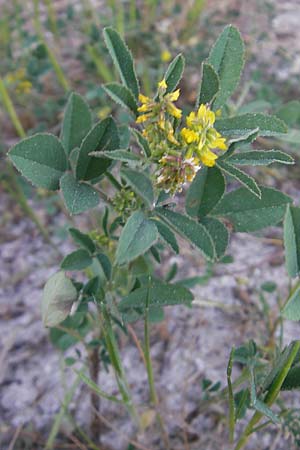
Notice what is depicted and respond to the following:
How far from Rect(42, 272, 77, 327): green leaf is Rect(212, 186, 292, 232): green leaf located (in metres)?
0.30

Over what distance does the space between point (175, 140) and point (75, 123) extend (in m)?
0.31

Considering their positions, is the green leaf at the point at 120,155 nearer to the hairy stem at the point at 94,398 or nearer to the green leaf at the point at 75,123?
the green leaf at the point at 75,123

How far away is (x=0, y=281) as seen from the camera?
5.81 ft

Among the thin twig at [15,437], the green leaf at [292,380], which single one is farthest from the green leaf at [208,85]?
the thin twig at [15,437]

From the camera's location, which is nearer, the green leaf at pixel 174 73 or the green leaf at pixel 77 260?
the green leaf at pixel 174 73

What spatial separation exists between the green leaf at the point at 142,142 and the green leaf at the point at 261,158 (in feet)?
0.46

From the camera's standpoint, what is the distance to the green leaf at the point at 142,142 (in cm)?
73

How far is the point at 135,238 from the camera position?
769 mm

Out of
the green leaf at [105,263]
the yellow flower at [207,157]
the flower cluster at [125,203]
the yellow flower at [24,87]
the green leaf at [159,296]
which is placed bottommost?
the yellow flower at [24,87]

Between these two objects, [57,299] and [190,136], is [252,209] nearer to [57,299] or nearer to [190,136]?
[190,136]

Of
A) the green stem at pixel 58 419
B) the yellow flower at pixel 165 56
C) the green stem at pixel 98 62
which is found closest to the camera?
the green stem at pixel 58 419

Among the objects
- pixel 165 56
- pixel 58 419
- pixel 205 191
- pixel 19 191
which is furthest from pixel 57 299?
pixel 165 56

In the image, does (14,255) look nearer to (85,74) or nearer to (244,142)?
(85,74)

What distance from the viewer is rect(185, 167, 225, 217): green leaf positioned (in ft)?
2.88
